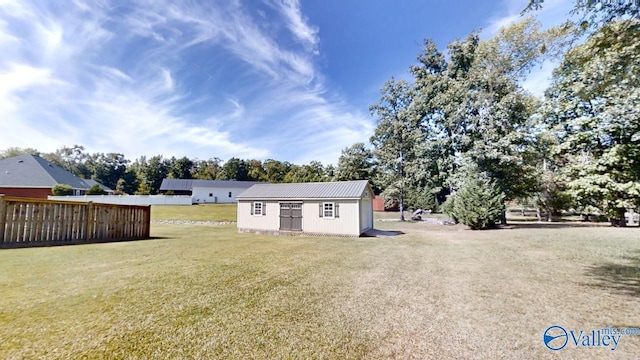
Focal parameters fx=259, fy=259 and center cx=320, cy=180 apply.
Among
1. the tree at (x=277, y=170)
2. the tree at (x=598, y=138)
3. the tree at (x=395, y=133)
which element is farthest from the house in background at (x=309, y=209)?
the tree at (x=277, y=170)

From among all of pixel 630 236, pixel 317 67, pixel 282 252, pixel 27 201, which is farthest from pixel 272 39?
pixel 630 236

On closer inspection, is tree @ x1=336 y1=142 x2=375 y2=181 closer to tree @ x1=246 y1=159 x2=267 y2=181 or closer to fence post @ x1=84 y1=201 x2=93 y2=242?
fence post @ x1=84 y1=201 x2=93 y2=242

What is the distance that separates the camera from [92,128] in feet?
54.5

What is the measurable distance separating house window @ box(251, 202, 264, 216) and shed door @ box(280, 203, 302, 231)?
4.68ft

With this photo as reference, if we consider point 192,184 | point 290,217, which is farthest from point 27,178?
point 290,217

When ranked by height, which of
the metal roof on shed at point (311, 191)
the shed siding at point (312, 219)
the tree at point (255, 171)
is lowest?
the shed siding at point (312, 219)

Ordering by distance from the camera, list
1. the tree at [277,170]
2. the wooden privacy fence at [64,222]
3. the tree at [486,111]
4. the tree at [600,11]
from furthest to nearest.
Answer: the tree at [277,170] < the tree at [486,111] < the wooden privacy fence at [64,222] < the tree at [600,11]

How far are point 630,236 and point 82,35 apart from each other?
75.8 feet

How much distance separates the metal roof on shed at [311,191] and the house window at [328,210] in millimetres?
507

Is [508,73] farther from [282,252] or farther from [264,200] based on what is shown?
[282,252]

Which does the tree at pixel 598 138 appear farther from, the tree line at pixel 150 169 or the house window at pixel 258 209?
the tree line at pixel 150 169

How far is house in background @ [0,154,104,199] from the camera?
28.3m

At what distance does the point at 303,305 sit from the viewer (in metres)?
4.13

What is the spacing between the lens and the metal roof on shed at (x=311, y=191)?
14.3m
